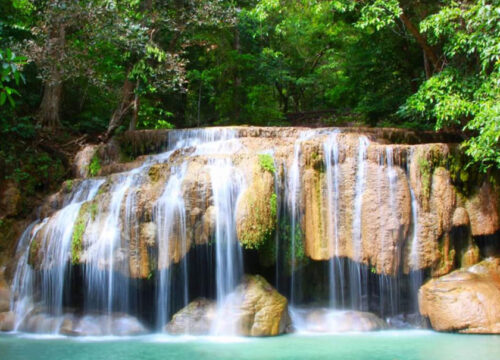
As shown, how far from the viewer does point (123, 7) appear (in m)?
14.9

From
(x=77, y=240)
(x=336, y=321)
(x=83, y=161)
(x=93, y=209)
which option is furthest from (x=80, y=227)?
(x=336, y=321)

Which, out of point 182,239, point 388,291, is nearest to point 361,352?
point 388,291

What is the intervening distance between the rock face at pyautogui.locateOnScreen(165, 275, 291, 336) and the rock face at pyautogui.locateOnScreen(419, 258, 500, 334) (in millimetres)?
2867

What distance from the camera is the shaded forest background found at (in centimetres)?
1121

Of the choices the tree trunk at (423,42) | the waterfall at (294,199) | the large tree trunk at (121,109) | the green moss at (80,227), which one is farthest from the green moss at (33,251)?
the tree trunk at (423,42)

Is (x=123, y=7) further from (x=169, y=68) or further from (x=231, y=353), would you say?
(x=231, y=353)

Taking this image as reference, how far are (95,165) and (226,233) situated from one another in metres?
5.73

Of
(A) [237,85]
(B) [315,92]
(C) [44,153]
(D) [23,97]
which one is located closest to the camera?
(C) [44,153]

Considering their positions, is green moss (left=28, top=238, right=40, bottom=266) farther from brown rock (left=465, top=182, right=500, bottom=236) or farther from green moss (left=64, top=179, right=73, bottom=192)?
brown rock (left=465, top=182, right=500, bottom=236)

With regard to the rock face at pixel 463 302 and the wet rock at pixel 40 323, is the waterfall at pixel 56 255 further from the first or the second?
the rock face at pixel 463 302

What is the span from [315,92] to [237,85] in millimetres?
9155

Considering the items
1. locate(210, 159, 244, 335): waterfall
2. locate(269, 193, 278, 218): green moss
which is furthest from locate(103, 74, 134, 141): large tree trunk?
locate(269, 193, 278, 218): green moss

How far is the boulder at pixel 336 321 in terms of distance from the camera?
9.73m

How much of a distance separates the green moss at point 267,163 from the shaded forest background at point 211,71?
3.98 meters
